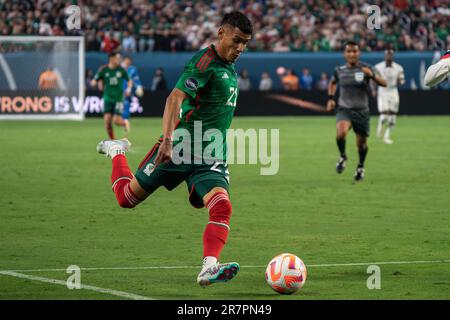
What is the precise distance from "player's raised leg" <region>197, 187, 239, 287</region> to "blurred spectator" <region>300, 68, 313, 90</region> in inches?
1265

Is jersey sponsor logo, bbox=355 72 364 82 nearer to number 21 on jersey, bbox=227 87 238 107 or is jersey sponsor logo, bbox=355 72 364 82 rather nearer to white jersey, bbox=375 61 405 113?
number 21 on jersey, bbox=227 87 238 107

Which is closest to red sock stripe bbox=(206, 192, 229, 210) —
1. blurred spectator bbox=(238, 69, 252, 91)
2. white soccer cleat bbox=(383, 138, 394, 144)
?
white soccer cleat bbox=(383, 138, 394, 144)

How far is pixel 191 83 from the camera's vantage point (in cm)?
873

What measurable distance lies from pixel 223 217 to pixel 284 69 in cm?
3291

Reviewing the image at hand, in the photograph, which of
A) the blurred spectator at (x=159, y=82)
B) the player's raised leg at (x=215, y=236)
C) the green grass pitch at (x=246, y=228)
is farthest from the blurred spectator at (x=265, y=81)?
the player's raised leg at (x=215, y=236)

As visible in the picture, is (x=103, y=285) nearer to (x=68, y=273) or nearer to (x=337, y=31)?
(x=68, y=273)

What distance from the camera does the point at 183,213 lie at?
14.1 m

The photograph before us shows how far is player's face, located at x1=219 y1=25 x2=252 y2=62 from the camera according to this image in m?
8.80

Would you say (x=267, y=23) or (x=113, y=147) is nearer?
(x=113, y=147)

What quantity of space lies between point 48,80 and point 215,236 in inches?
1175

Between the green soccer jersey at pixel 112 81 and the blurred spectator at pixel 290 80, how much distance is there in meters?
15.1

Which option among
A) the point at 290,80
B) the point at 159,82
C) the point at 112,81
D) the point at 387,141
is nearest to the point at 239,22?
the point at 112,81

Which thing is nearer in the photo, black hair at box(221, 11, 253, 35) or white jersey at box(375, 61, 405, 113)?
black hair at box(221, 11, 253, 35)

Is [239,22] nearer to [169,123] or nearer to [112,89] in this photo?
[169,123]
